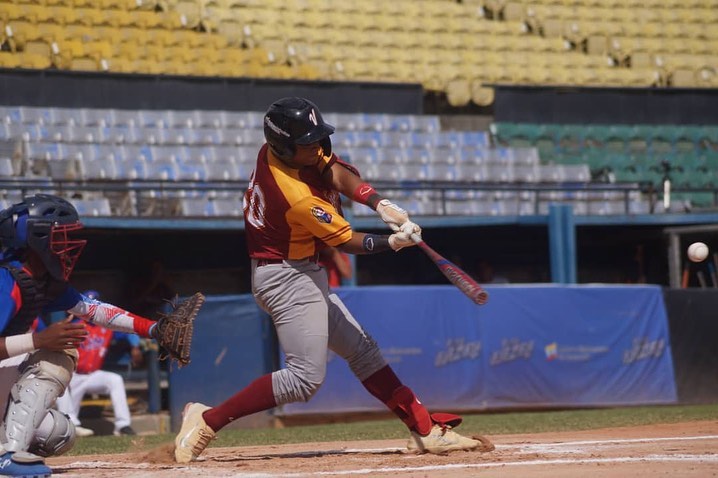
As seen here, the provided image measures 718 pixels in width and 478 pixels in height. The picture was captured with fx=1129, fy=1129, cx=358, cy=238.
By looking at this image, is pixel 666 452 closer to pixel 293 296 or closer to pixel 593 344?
pixel 293 296

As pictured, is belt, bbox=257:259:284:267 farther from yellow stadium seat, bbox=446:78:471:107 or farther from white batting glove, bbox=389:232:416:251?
yellow stadium seat, bbox=446:78:471:107

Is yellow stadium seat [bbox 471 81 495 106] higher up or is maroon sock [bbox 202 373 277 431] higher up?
yellow stadium seat [bbox 471 81 495 106]

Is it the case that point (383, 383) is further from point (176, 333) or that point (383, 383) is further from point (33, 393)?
point (33, 393)

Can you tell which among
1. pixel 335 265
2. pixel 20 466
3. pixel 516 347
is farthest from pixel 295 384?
pixel 335 265

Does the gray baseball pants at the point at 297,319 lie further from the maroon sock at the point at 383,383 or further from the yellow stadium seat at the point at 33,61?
the yellow stadium seat at the point at 33,61

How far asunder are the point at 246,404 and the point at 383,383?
30.2 inches

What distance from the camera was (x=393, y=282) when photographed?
688 inches

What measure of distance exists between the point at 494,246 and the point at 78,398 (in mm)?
8186

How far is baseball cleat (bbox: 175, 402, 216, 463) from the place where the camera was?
5.77 metres

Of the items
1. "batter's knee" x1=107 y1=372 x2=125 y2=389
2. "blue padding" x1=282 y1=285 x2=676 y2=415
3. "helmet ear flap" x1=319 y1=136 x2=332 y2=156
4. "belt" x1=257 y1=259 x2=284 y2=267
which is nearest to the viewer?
"belt" x1=257 y1=259 x2=284 y2=267

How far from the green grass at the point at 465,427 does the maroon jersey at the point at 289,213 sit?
2959mm

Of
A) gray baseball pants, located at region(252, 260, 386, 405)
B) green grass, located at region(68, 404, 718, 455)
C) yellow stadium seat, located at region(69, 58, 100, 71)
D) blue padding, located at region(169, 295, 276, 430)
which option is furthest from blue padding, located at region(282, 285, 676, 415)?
yellow stadium seat, located at region(69, 58, 100, 71)

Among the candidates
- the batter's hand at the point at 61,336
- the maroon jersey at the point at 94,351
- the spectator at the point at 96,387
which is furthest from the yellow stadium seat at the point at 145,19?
the batter's hand at the point at 61,336

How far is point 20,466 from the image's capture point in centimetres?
500
